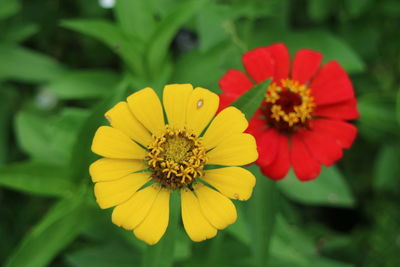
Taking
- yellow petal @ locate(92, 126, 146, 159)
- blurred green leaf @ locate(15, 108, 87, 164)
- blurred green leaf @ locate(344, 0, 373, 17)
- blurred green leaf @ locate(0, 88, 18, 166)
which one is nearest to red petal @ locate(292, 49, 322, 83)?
yellow petal @ locate(92, 126, 146, 159)

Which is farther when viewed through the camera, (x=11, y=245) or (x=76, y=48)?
(x=76, y=48)

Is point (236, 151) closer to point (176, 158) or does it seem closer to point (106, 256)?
point (176, 158)

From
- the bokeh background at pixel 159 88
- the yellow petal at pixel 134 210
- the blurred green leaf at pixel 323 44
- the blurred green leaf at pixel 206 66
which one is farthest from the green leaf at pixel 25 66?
the yellow petal at pixel 134 210

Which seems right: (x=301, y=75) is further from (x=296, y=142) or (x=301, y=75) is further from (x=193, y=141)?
(x=193, y=141)

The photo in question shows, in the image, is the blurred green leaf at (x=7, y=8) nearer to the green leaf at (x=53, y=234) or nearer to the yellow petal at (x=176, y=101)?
the green leaf at (x=53, y=234)

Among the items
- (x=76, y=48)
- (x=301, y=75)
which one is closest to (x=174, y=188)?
(x=301, y=75)

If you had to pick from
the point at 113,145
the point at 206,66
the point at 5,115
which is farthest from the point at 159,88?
the point at 5,115

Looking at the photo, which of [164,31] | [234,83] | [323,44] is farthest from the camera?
[323,44]

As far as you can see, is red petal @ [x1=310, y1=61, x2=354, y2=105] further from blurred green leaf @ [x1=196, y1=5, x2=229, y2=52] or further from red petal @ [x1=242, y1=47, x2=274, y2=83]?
blurred green leaf @ [x1=196, y1=5, x2=229, y2=52]
